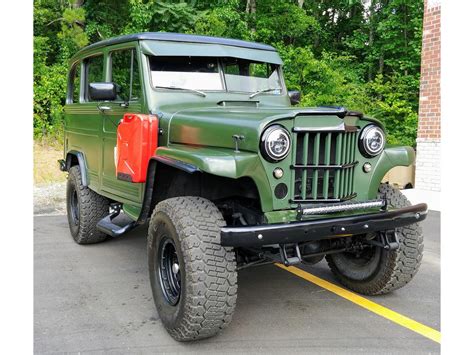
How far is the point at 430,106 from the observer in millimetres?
8211

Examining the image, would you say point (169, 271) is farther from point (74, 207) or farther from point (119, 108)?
point (74, 207)

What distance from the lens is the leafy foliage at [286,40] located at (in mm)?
13133

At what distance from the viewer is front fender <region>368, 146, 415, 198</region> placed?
11.2 ft

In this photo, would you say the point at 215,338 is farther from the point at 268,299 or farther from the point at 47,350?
the point at 47,350

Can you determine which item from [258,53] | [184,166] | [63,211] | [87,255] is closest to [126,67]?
[258,53]

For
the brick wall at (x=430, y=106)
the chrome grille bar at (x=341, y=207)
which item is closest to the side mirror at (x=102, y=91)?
the chrome grille bar at (x=341, y=207)

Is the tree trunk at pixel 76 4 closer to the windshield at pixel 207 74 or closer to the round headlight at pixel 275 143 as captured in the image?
the windshield at pixel 207 74

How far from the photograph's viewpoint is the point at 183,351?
9.95 ft

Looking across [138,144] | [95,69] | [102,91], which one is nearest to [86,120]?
→ [95,69]

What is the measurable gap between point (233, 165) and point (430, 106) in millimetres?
6390

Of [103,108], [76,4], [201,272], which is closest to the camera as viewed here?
[201,272]

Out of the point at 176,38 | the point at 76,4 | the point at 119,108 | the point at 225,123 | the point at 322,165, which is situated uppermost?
the point at 76,4

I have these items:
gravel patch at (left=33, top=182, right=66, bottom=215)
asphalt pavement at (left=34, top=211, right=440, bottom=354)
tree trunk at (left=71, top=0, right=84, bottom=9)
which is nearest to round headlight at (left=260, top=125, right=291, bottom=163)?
asphalt pavement at (left=34, top=211, right=440, bottom=354)

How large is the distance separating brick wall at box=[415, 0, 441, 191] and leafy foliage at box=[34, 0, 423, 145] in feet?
14.4
